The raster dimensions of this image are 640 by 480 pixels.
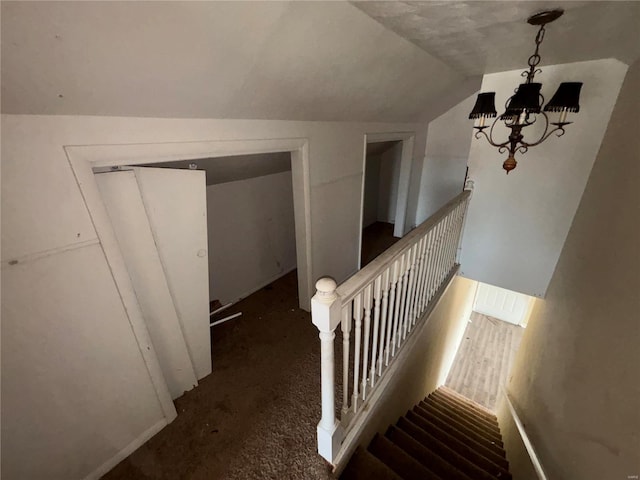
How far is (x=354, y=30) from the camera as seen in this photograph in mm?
1304

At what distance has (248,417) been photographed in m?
1.62

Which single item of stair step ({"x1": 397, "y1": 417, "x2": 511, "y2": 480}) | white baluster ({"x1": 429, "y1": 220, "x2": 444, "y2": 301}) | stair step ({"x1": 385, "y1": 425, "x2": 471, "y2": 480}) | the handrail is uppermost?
the handrail

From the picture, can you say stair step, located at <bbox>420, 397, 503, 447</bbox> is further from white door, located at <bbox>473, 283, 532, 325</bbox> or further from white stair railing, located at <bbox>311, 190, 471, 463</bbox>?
white door, located at <bbox>473, 283, 532, 325</bbox>

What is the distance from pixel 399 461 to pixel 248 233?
7.44ft

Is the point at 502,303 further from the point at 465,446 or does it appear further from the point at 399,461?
the point at 399,461

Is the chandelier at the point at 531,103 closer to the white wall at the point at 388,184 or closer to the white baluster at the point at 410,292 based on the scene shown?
the white baluster at the point at 410,292

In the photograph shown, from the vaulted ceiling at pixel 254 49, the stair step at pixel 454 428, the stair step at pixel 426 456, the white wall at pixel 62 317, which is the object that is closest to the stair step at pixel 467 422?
the stair step at pixel 454 428

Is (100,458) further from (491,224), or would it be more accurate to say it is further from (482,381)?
(482,381)

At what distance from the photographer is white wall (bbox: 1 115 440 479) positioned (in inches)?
36.8

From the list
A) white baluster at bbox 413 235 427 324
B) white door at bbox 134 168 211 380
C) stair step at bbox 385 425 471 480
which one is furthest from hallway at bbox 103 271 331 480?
white baluster at bbox 413 235 427 324

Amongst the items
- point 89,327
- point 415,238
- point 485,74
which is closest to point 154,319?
point 89,327

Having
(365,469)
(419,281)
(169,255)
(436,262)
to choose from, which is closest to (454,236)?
(436,262)

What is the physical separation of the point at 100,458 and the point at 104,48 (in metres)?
1.87

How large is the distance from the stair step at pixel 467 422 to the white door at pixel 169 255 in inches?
100
